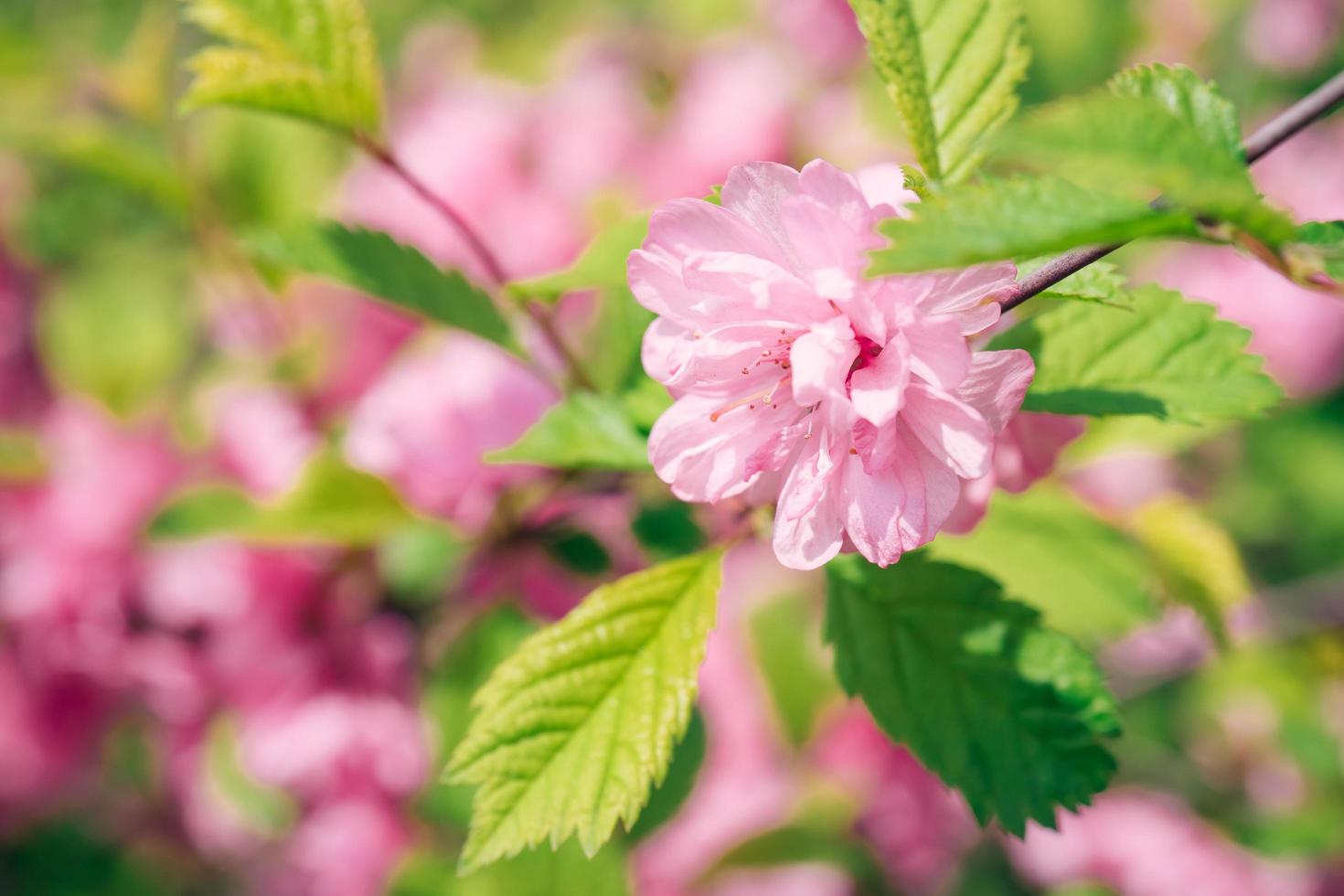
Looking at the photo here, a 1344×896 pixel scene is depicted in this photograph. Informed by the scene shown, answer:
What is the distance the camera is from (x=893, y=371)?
38 centimetres

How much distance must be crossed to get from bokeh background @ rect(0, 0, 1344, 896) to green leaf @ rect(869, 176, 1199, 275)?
1.19 ft

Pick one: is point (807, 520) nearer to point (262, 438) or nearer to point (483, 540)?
point (483, 540)

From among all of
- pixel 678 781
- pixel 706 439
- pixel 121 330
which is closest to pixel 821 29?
pixel 121 330

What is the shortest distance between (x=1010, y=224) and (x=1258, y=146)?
13cm

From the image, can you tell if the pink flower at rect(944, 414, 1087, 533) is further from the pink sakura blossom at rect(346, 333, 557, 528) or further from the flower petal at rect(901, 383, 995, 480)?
the pink sakura blossom at rect(346, 333, 557, 528)

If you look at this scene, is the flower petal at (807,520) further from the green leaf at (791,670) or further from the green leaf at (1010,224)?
the green leaf at (791,670)

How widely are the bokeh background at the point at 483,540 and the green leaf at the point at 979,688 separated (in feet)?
0.84

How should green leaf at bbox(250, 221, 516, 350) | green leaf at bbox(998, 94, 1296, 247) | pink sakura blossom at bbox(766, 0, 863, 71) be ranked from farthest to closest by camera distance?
1. pink sakura blossom at bbox(766, 0, 863, 71)
2. green leaf at bbox(250, 221, 516, 350)
3. green leaf at bbox(998, 94, 1296, 247)

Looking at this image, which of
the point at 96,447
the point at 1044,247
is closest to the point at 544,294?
the point at 1044,247

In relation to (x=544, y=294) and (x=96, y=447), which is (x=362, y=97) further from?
(x=96, y=447)

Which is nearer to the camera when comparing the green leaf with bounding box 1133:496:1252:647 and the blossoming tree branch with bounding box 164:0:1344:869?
the blossoming tree branch with bounding box 164:0:1344:869

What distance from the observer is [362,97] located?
60cm

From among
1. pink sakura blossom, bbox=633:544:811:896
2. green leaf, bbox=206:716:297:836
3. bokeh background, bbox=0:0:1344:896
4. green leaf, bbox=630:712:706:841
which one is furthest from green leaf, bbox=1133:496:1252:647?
green leaf, bbox=206:716:297:836

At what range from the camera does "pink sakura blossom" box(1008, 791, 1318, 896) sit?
1141 millimetres
